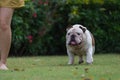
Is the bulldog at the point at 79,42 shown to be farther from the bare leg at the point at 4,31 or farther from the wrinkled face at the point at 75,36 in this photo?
the bare leg at the point at 4,31

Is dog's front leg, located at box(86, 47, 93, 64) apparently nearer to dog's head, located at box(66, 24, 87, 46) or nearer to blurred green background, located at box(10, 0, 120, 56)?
dog's head, located at box(66, 24, 87, 46)

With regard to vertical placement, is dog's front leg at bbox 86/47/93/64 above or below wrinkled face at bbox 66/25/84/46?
below

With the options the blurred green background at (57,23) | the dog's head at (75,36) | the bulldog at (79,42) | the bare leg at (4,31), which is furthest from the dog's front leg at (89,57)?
the blurred green background at (57,23)

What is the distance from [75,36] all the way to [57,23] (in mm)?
5722

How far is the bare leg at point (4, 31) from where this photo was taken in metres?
8.95

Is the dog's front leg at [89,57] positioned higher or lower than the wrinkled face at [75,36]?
lower

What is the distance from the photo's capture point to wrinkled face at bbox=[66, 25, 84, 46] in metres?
10.8

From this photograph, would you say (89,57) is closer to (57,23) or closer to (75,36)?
(75,36)

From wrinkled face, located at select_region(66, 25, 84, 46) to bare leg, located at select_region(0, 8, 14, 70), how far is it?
2108 millimetres

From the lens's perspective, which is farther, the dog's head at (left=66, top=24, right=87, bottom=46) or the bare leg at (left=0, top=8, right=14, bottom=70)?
the dog's head at (left=66, top=24, right=87, bottom=46)

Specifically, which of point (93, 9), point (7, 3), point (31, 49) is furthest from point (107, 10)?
point (7, 3)

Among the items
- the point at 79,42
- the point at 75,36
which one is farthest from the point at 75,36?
the point at 79,42

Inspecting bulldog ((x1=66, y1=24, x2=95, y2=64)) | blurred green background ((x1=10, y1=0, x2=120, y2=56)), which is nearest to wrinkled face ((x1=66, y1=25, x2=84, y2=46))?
bulldog ((x1=66, y1=24, x2=95, y2=64))

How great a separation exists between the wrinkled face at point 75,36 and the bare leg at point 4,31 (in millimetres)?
2108
